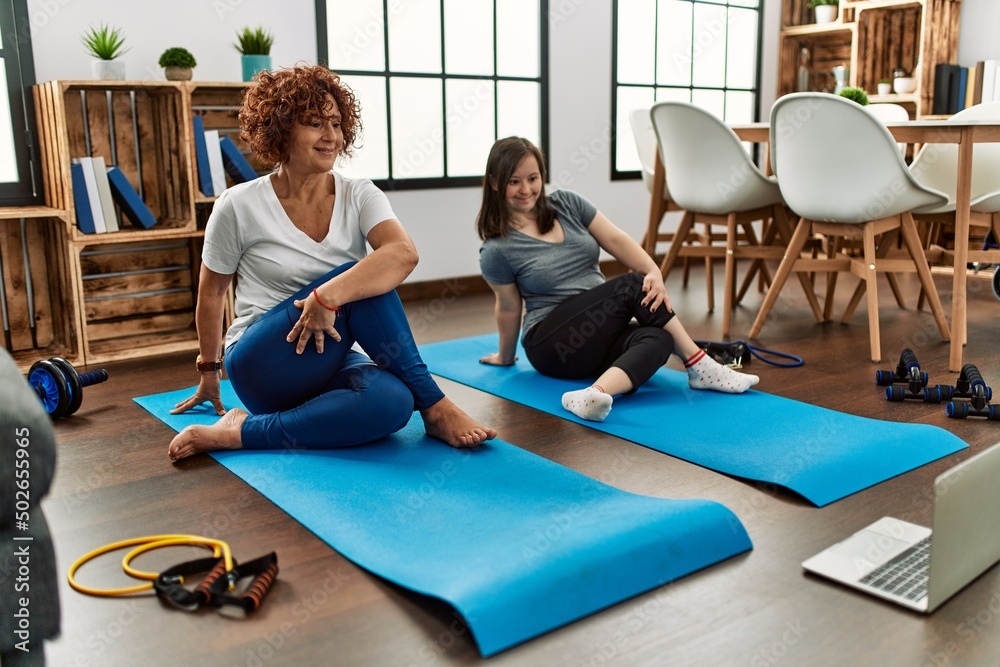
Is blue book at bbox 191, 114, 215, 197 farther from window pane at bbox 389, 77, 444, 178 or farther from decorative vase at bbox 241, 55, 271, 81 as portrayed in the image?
window pane at bbox 389, 77, 444, 178

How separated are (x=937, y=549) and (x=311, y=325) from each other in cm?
125

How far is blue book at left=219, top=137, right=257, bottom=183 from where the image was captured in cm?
329

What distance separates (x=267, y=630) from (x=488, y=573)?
1.12 feet

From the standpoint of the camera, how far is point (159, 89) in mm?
3246

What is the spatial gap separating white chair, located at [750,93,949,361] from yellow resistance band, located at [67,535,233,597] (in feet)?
7.37

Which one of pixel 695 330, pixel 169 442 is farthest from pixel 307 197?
pixel 695 330

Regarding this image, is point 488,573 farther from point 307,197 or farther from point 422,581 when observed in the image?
point 307,197

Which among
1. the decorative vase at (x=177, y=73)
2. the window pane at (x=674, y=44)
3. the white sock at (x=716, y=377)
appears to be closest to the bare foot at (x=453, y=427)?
the white sock at (x=716, y=377)

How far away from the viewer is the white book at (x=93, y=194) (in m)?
3.07

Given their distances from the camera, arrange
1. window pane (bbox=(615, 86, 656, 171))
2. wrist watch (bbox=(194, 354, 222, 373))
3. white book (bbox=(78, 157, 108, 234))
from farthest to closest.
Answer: window pane (bbox=(615, 86, 656, 171)) → white book (bbox=(78, 157, 108, 234)) → wrist watch (bbox=(194, 354, 222, 373))

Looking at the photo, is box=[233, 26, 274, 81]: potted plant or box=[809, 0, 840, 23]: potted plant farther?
box=[809, 0, 840, 23]: potted plant

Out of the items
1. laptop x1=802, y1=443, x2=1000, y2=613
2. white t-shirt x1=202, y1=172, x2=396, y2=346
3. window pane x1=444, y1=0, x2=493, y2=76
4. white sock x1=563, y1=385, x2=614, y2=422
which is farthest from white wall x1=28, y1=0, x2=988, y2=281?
laptop x1=802, y1=443, x2=1000, y2=613

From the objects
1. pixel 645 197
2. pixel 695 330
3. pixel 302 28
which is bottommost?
pixel 695 330

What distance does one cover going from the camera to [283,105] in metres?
2.00
